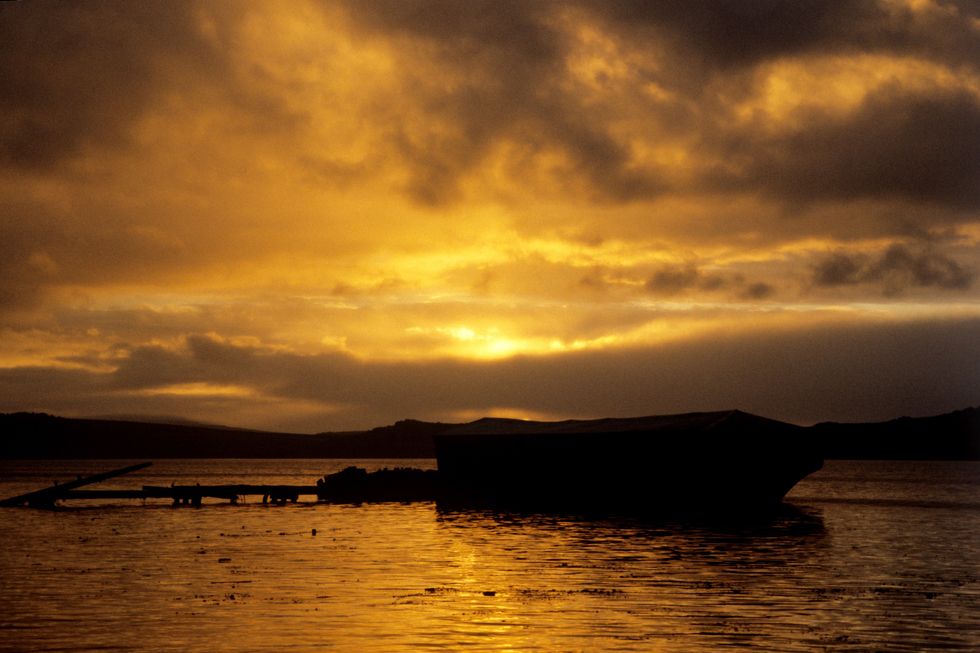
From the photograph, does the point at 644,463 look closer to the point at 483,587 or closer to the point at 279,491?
the point at 279,491

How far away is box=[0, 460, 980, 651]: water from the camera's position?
93.8 ft

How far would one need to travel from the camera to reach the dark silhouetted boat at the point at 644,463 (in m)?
78.1

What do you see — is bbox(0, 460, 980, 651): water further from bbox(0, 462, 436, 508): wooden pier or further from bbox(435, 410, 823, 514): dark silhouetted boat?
bbox(0, 462, 436, 508): wooden pier

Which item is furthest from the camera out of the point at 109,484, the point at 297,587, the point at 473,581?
the point at 109,484

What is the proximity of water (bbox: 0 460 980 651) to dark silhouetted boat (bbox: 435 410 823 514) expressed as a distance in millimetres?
8697

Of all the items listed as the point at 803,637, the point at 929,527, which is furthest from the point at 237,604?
the point at 929,527

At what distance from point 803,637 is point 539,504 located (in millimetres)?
65118

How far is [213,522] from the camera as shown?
73.9m

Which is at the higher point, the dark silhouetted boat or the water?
the dark silhouetted boat

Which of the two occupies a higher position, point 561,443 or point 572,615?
point 561,443

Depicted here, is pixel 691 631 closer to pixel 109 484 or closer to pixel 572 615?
pixel 572 615

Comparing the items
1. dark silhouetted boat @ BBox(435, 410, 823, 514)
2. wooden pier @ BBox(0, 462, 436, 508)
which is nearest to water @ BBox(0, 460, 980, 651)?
dark silhouetted boat @ BBox(435, 410, 823, 514)

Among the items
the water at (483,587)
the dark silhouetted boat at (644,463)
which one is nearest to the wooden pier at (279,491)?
the dark silhouetted boat at (644,463)

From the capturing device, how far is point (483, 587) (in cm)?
3888
